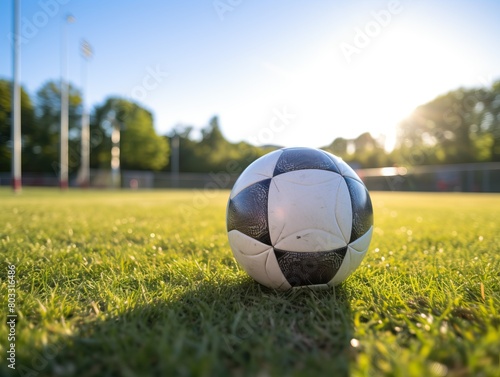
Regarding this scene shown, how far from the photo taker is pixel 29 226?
4828 mm

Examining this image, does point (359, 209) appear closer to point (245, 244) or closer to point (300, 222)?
point (300, 222)

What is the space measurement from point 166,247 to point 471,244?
12.4ft

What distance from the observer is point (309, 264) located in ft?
6.48

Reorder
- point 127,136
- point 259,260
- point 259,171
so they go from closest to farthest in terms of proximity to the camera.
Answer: point 259,260, point 259,171, point 127,136

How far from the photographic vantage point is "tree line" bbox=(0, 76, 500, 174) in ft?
155

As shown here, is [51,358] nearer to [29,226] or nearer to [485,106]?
[29,226]

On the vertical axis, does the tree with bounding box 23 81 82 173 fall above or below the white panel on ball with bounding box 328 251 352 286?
above

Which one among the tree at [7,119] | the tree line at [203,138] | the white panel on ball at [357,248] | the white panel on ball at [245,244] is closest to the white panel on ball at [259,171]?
the white panel on ball at [245,244]

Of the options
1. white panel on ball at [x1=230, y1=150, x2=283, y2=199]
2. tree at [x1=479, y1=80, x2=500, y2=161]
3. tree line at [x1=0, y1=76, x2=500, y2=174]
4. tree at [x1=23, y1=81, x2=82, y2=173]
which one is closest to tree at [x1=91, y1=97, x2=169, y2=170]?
tree line at [x1=0, y1=76, x2=500, y2=174]

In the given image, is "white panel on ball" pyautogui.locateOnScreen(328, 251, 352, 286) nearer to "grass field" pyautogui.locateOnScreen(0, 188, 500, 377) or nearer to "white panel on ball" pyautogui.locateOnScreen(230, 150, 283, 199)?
"grass field" pyautogui.locateOnScreen(0, 188, 500, 377)

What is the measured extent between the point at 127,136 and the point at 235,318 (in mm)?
57581

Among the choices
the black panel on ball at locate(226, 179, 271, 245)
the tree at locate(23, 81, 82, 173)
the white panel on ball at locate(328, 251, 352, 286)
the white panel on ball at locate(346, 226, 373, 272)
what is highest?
the tree at locate(23, 81, 82, 173)

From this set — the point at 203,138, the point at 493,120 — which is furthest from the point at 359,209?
the point at 203,138

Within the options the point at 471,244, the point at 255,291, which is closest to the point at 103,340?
the point at 255,291
